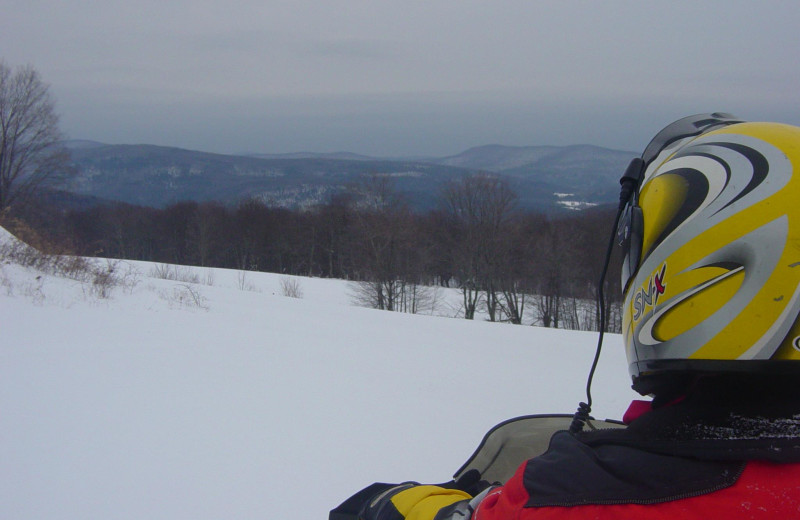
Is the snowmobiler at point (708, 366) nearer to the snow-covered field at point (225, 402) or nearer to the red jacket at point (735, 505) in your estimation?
the red jacket at point (735, 505)

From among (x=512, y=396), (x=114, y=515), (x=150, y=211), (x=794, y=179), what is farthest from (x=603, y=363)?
(x=150, y=211)

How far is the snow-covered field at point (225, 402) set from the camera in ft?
10.3

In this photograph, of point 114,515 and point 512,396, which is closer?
point 114,515

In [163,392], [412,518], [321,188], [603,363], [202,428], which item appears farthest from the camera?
[321,188]

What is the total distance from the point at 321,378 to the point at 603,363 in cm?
427

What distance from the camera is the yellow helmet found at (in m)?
0.96

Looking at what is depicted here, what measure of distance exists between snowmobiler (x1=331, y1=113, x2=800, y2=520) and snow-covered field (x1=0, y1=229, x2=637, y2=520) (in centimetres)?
252

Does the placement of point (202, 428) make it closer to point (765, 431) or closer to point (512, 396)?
point (512, 396)

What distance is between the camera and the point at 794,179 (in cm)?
99

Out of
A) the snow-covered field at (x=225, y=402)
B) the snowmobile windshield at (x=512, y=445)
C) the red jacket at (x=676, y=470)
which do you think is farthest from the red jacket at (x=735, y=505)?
the snow-covered field at (x=225, y=402)

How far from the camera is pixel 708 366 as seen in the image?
39.4 inches

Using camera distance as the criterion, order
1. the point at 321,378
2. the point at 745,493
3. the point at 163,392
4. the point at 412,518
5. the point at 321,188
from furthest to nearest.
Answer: the point at 321,188, the point at 321,378, the point at 163,392, the point at 412,518, the point at 745,493

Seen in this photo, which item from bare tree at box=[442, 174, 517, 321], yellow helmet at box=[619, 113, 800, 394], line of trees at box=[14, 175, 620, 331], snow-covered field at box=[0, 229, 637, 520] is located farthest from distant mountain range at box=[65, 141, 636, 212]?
yellow helmet at box=[619, 113, 800, 394]

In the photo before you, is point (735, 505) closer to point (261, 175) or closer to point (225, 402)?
point (225, 402)
